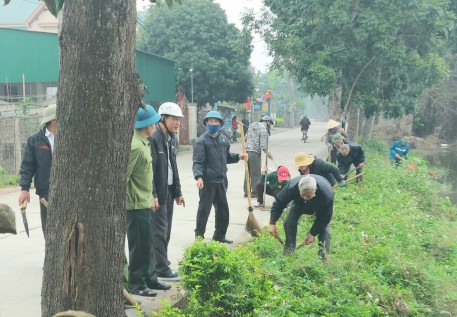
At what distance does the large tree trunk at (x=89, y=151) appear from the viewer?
3592 millimetres

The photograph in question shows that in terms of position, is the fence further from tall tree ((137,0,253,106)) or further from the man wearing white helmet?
tall tree ((137,0,253,106))

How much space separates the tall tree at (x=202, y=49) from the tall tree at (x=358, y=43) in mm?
9386

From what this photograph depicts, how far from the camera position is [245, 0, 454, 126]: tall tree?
60.5 feet

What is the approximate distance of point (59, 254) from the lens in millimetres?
3697

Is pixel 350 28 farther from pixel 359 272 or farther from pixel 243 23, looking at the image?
pixel 359 272

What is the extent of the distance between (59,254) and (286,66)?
65.9ft

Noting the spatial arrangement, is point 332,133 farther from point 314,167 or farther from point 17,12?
point 17,12

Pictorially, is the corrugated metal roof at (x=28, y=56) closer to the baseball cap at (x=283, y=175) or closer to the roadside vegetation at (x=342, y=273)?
the baseball cap at (x=283, y=175)

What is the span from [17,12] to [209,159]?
1979 inches

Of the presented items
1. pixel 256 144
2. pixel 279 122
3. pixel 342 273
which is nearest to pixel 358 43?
pixel 256 144

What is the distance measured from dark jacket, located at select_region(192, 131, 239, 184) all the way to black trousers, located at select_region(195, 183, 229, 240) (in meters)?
0.10

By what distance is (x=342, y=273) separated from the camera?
6.43 m

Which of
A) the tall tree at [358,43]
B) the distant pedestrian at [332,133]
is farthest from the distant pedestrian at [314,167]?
the tall tree at [358,43]

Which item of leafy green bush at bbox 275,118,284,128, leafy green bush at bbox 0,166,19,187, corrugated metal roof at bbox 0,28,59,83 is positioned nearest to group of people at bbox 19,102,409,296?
leafy green bush at bbox 0,166,19,187
